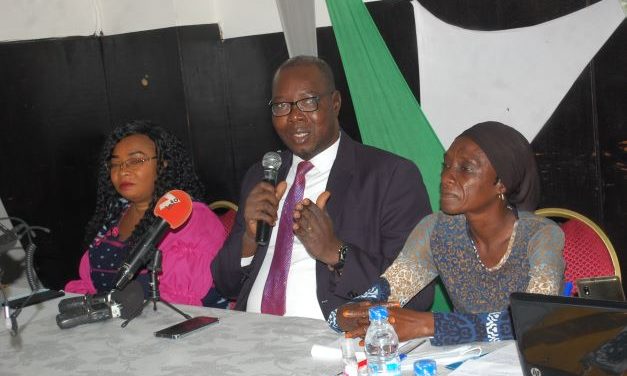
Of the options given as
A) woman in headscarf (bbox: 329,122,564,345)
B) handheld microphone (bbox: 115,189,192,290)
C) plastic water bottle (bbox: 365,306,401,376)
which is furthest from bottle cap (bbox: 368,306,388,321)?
handheld microphone (bbox: 115,189,192,290)

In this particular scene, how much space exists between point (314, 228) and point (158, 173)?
1.22 meters

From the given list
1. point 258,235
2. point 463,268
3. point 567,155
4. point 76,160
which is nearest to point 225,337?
point 258,235

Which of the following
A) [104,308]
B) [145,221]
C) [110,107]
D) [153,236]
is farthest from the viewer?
[110,107]

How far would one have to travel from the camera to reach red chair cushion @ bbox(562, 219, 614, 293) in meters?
2.83

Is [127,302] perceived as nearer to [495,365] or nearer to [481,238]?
[481,238]

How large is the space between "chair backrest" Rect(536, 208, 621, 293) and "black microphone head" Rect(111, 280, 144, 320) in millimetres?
1579

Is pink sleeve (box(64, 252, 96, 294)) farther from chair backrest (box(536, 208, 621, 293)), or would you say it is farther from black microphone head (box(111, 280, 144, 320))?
chair backrest (box(536, 208, 621, 293))

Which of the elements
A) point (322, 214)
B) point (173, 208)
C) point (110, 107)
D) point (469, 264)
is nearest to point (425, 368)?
point (469, 264)

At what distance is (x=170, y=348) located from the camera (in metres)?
2.43

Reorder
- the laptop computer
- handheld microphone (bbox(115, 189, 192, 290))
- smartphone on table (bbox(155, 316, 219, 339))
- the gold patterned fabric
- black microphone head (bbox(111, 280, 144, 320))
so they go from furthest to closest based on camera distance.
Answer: black microphone head (bbox(111, 280, 144, 320))
handheld microphone (bbox(115, 189, 192, 290))
smartphone on table (bbox(155, 316, 219, 339))
the gold patterned fabric
the laptop computer

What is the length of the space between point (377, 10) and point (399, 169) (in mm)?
1292

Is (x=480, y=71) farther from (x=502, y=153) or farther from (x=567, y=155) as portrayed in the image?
(x=502, y=153)

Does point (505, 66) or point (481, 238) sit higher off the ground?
point (505, 66)

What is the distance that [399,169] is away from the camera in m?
3.14
